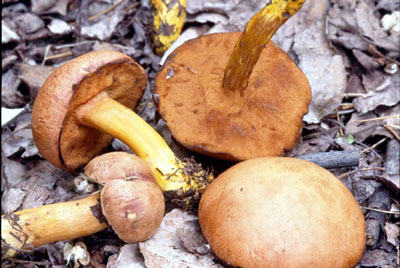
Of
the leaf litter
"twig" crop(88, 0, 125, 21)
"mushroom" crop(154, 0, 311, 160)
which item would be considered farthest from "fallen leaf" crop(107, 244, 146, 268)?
"twig" crop(88, 0, 125, 21)

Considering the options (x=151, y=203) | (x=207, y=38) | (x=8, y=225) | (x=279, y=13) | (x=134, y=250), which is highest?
(x=279, y=13)

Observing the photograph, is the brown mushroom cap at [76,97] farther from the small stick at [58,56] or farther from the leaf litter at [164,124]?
the small stick at [58,56]

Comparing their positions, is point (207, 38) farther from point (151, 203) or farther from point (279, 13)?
point (151, 203)

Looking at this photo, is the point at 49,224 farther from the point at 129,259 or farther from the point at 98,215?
the point at 129,259

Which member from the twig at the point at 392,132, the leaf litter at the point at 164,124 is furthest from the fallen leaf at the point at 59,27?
the twig at the point at 392,132

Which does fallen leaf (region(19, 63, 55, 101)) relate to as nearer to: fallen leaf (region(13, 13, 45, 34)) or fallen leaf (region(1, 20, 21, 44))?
fallen leaf (region(1, 20, 21, 44))

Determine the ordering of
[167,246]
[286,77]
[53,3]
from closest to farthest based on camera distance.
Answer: [167,246]
[286,77]
[53,3]

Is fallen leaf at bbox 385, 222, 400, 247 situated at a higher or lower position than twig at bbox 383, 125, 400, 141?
lower

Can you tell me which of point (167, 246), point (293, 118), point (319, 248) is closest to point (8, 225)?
point (167, 246)
